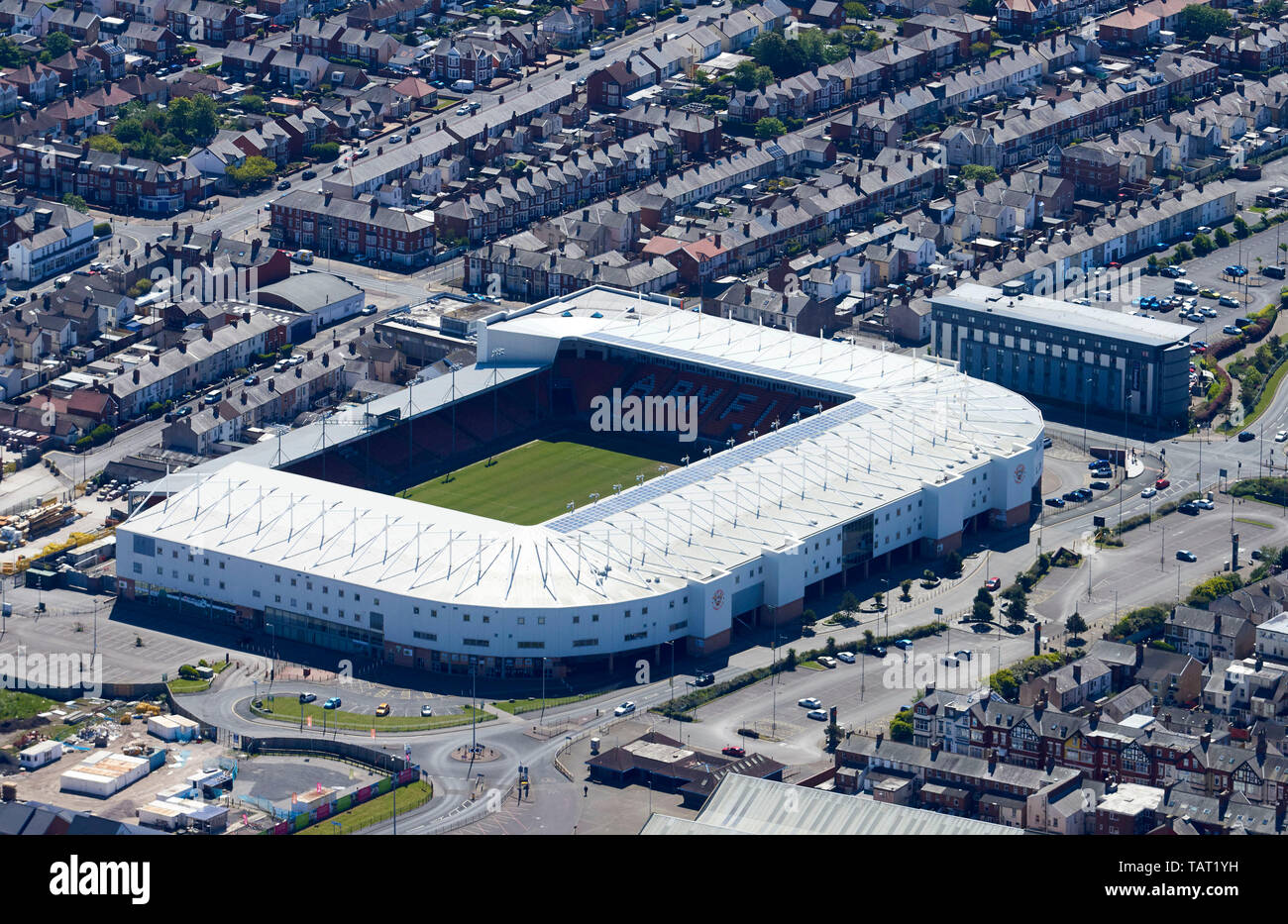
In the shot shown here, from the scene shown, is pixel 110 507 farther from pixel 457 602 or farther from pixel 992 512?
pixel 992 512

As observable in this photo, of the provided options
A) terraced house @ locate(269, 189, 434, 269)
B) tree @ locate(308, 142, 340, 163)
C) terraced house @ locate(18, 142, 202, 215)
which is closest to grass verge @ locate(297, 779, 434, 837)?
terraced house @ locate(269, 189, 434, 269)

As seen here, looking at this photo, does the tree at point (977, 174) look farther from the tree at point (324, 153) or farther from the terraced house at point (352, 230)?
the tree at point (324, 153)

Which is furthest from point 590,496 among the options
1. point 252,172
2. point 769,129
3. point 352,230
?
point 769,129

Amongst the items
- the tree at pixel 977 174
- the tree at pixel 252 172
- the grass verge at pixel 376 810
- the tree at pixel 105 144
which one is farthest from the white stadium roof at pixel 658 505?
the tree at pixel 105 144

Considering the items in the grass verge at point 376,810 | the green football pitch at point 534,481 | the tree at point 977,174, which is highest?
the grass verge at point 376,810

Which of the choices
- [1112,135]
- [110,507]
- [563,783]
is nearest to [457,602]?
[563,783]

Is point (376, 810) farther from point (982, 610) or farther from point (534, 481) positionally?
point (534, 481)
